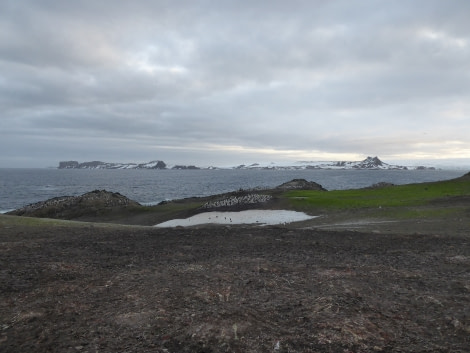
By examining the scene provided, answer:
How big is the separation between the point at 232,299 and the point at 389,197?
111ft

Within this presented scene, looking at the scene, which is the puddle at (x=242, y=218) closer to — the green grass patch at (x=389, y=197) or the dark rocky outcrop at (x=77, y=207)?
the green grass patch at (x=389, y=197)

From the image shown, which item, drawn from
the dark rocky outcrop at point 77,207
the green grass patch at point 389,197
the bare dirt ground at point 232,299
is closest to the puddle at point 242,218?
the green grass patch at point 389,197

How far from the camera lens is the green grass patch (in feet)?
104

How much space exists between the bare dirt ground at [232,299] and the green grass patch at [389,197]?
63.4ft

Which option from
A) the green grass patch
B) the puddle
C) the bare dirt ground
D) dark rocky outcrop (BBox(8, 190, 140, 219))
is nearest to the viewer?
the bare dirt ground

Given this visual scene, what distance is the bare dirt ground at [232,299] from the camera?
17.8 ft

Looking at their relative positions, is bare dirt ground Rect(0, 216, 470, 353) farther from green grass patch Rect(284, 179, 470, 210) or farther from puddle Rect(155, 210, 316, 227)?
green grass patch Rect(284, 179, 470, 210)

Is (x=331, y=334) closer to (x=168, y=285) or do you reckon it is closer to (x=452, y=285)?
(x=168, y=285)

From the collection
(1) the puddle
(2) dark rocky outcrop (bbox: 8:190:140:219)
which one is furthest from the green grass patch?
(2) dark rocky outcrop (bbox: 8:190:140:219)

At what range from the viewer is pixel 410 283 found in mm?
8469

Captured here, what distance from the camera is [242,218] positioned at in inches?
1259

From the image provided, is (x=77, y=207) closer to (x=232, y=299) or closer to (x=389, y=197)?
(x=389, y=197)

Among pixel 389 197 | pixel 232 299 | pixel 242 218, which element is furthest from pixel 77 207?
pixel 232 299

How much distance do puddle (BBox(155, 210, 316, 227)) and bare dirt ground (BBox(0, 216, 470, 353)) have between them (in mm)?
16854
